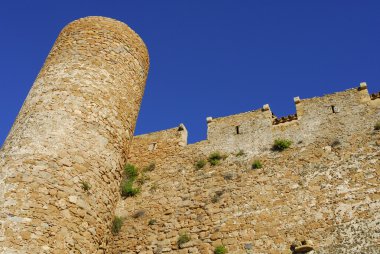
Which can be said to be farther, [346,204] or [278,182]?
[278,182]

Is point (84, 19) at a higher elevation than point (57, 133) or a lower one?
higher

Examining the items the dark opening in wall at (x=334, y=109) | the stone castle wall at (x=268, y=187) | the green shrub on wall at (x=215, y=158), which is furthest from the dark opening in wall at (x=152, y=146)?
the dark opening in wall at (x=334, y=109)

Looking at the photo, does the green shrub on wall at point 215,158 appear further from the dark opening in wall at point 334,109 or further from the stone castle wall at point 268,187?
the dark opening in wall at point 334,109

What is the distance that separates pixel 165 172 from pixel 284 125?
3334mm

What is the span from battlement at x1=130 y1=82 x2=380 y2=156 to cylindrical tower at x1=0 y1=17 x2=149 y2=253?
1.51 m

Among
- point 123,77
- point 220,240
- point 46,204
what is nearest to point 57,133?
point 46,204

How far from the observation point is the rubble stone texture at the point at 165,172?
375 inches

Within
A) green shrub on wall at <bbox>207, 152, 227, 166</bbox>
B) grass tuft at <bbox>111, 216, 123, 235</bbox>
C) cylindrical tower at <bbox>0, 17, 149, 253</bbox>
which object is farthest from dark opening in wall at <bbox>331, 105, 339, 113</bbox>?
grass tuft at <bbox>111, 216, 123, 235</bbox>

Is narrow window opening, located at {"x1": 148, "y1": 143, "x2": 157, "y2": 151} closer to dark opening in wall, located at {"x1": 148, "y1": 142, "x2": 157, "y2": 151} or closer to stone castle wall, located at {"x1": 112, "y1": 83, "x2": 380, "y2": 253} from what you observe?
dark opening in wall, located at {"x1": 148, "y1": 142, "x2": 157, "y2": 151}

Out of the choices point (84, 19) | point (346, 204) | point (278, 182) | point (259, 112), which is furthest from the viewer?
point (84, 19)

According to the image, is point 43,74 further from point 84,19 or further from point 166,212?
point 166,212

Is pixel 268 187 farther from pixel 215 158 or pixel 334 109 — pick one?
pixel 334 109

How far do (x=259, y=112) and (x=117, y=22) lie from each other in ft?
15.9

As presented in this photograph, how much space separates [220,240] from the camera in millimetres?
10484
